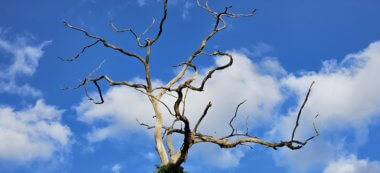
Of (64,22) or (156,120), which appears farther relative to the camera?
(64,22)

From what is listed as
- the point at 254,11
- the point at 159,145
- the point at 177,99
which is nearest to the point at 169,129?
the point at 159,145

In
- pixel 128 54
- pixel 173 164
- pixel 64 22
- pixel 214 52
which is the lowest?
pixel 173 164

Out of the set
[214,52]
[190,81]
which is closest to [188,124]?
[190,81]

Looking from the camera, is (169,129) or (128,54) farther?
(128,54)

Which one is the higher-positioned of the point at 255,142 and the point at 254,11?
the point at 254,11

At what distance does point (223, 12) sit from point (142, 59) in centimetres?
229

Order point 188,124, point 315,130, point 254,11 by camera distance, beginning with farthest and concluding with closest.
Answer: point 254,11 → point 315,130 → point 188,124

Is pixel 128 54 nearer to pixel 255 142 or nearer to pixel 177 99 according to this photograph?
pixel 177 99

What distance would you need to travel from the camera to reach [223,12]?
12.5m

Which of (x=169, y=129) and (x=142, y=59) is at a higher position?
(x=142, y=59)

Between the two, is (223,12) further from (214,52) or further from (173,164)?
(173,164)

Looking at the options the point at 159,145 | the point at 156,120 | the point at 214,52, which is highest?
the point at 214,52

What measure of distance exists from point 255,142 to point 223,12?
3.39 m

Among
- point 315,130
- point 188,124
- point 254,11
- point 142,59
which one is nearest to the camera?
point 188,124
